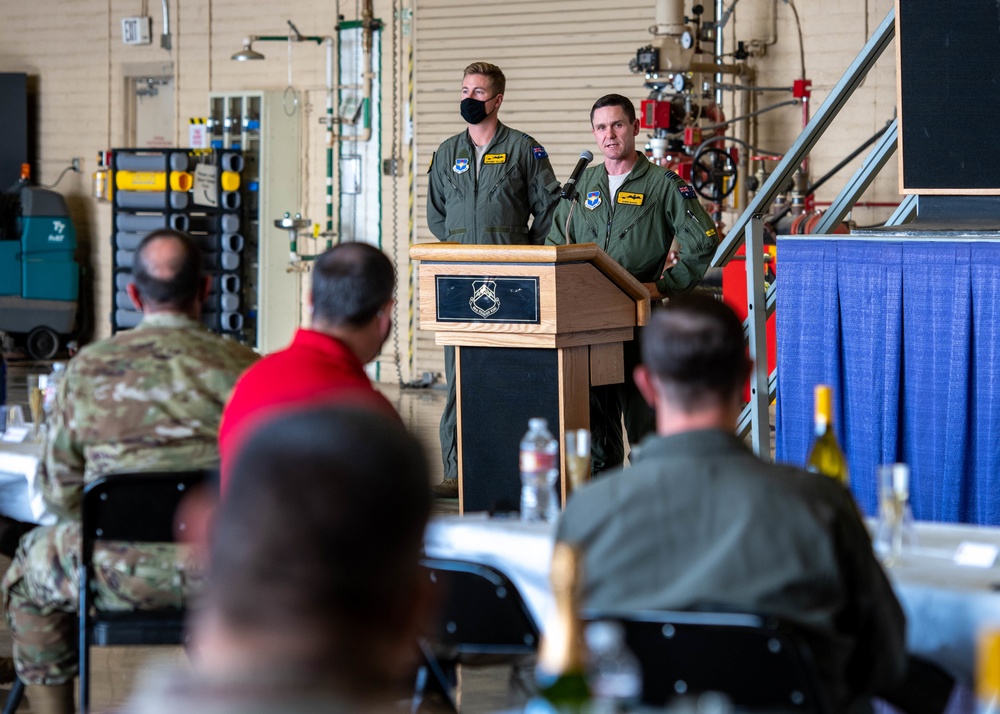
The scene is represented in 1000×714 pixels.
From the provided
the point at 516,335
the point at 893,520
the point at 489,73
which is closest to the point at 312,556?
the point at 893,520

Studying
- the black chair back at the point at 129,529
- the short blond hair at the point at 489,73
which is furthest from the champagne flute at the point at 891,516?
the short blond hair at the point at 489,73

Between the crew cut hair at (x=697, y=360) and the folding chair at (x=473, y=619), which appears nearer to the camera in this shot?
the crew cut hair at (x=697, y=360)

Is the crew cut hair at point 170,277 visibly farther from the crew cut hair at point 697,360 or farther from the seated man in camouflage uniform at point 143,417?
the crew cut hair at point 697,360

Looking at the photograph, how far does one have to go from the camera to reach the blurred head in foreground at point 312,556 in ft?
2.88

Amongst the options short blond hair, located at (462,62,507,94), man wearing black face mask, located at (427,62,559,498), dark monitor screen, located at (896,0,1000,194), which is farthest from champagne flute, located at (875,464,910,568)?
short blond hair, located at (462,62,507,94)

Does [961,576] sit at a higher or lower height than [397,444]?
lower

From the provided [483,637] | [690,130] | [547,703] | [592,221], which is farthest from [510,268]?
[690,130]

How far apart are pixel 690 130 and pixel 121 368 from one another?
5.88m

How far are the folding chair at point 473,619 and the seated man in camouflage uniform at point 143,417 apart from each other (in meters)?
0.70

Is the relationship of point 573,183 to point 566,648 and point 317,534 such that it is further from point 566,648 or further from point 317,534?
point 317,534

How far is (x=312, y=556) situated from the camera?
0.88 m

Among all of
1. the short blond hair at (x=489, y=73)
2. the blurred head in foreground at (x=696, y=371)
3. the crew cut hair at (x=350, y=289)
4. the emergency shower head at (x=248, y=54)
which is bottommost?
Result: the blurred head in foreground at (x=696, y=371)

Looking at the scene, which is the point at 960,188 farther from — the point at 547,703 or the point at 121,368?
the point at 547,703

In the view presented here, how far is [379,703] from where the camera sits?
905mm
